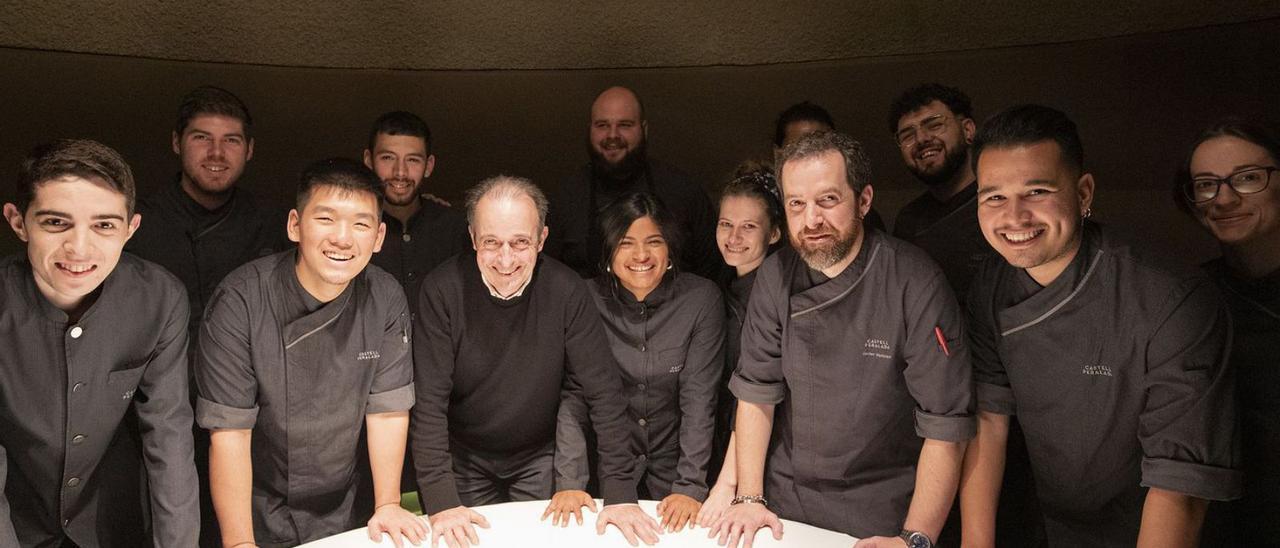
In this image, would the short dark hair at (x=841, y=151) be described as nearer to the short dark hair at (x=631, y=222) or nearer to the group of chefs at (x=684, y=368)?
the group of chefs at (x=684, y=368)

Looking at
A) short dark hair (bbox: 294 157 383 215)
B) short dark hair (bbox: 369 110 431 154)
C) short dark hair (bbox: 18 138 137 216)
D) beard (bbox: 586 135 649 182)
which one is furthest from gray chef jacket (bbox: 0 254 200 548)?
beard (bbox: 586 135 649 182)

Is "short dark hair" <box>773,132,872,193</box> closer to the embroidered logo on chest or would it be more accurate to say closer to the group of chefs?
the group of chefs

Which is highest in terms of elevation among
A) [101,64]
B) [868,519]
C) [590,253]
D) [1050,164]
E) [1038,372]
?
[101,64]

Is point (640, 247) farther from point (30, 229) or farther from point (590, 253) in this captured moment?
point (30, 229)

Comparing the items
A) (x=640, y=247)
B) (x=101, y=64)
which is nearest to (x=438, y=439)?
(x=640, y=247)

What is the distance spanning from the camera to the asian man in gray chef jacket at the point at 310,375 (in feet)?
7.26

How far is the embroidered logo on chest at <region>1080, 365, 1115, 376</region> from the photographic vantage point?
1961mm

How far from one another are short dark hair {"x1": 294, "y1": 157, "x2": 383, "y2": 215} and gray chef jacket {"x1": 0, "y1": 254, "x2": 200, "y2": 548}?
42 cm

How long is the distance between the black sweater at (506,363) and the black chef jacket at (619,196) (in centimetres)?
78

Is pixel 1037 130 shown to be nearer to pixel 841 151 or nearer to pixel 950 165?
pixel 841 151

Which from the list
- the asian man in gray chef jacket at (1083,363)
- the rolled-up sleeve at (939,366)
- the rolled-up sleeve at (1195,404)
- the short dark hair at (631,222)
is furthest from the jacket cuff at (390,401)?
the rolled-up sleeve at (1195,404)

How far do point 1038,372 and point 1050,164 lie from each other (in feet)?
1.61

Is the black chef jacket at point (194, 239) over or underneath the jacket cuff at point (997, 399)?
over

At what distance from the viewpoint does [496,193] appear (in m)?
2.44
